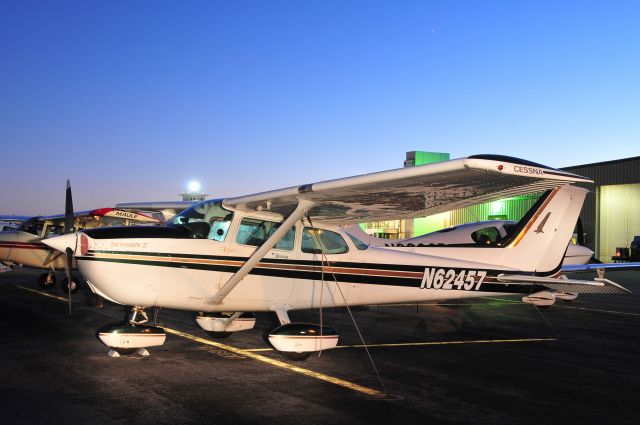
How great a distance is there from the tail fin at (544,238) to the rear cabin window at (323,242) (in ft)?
10.5

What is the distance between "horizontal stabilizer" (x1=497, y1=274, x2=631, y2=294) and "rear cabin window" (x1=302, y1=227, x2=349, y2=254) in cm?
288

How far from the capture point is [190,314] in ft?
41.7

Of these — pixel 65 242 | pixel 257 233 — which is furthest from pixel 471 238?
pixel 65 242

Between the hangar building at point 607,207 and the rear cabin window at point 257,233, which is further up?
the hangar building at point 607,207

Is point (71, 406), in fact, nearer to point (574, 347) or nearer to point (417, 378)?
point (417, 378)

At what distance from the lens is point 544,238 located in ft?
34.1

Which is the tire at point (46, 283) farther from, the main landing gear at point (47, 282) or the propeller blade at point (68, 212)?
the propeller blade at point (68, 212)

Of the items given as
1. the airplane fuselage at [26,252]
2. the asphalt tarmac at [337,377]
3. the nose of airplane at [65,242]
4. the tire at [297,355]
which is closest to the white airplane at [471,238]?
the asphalt tarmac at [337,377]

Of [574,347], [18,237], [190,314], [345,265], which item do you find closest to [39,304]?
[190,314]

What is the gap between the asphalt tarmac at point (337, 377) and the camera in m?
5.36

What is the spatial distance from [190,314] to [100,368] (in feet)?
18.5

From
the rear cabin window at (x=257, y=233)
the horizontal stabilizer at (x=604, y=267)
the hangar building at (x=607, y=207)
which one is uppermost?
the hangar building at (x=607, y=207)

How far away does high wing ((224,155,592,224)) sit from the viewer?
566 centimetres

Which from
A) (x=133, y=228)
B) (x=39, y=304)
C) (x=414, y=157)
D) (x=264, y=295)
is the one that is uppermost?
(x=414, y=157)
